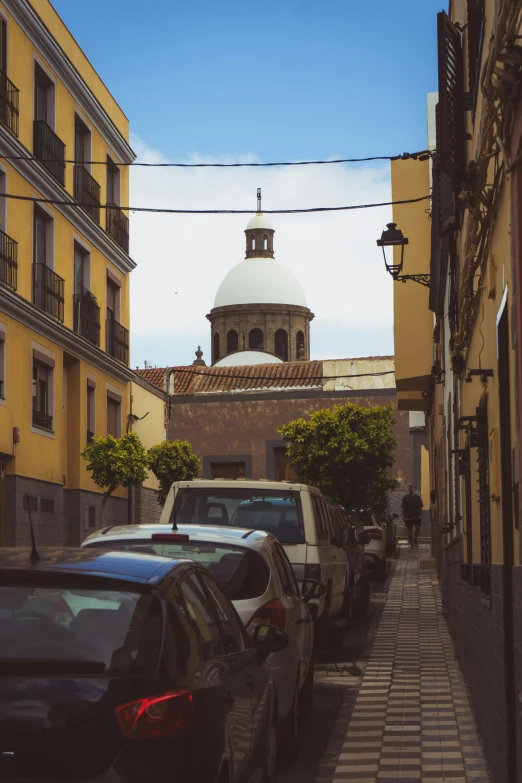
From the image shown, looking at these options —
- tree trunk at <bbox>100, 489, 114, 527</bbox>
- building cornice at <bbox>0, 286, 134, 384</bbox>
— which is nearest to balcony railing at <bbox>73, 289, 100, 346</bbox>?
building cornice at <bbox>0, 286, 134, 384</bbox>

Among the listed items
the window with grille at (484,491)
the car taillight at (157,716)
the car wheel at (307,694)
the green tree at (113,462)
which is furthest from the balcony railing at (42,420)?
the car taillight at (157,716)

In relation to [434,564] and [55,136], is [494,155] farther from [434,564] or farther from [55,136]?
[434,564]

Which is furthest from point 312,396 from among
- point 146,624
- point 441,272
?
point 146,624

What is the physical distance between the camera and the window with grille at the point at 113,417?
3234 cm

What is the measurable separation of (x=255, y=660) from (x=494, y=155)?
2.86 metres

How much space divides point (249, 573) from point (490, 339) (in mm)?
2414

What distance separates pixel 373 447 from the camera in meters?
31.1

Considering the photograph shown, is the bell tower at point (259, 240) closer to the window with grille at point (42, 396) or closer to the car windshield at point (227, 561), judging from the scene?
the window with grille at point (42, 396)

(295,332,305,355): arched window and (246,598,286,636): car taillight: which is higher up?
(295,332,305,355): arched window

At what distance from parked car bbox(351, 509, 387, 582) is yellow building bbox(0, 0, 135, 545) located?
21.5 feet

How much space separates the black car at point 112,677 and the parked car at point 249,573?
2.94 meters

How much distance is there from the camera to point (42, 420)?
2658 cm

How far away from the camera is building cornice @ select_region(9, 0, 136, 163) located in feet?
82.3

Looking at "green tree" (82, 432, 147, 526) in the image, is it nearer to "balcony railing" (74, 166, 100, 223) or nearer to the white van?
"balcony railing" (74, 166, 100, 223)
